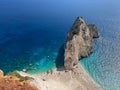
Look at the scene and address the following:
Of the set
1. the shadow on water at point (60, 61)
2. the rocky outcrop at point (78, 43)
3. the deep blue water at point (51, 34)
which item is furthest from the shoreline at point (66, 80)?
the rocky outcrop at point (78, 43)

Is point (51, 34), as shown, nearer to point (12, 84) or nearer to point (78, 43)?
point (78, 43)

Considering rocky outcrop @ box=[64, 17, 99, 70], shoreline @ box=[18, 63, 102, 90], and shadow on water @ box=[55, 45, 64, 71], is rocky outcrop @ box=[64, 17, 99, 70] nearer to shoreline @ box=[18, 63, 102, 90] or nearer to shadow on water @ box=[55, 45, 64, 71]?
shadow on water @ box=[55, 45, 64, 71]

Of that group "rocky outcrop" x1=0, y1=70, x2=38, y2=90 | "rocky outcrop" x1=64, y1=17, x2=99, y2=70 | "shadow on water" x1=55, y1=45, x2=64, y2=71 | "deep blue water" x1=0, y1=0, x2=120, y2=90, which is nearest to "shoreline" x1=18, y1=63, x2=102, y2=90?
"shadow on water" x1=55, y1=45, x2=64, y2=71

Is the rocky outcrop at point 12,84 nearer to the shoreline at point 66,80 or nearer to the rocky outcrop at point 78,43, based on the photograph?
the shoreline at point 66,80

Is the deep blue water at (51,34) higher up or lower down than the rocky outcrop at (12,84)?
higher up

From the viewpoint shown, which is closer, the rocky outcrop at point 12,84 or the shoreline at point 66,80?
the rocky outcrop at point 12,84

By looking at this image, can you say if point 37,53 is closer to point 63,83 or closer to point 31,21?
point 63,83

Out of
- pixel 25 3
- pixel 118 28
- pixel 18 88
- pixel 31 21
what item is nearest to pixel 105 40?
pixel 118 28
